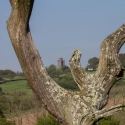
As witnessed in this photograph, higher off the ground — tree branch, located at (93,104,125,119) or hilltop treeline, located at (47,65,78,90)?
hilltop treeline, located at (47,65,78,90)

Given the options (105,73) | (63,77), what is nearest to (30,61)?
(105,73)

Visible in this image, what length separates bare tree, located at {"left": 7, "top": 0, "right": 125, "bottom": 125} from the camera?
6.26m

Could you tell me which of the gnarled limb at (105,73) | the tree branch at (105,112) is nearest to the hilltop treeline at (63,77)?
A: the gnarled limb at (105,73)

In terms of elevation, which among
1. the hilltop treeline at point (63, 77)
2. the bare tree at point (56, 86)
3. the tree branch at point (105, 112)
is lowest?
the tree branch at point (105, 112)

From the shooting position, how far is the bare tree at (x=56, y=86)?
20.5 feet

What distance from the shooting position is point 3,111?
87.5 feet

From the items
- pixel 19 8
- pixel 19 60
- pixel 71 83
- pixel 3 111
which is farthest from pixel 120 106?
pixel 71 83

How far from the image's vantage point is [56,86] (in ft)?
21.1

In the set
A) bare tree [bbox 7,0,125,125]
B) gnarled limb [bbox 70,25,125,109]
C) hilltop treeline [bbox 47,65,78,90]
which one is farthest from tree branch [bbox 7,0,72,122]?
hilltop treeline [bbox 47,65,78,90]

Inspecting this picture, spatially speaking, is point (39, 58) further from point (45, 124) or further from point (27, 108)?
point (27, 108)

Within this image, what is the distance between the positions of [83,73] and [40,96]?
710 mm

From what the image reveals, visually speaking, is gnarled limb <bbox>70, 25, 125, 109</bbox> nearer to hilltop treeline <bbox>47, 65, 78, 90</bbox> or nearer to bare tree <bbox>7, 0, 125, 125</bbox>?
bare tree <bbox>7, 0, 125, 125</bbox>

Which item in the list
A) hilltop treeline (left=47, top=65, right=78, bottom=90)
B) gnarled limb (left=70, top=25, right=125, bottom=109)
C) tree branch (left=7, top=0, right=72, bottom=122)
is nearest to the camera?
tree branch (left=7, top=0, right=72, bottom=122)

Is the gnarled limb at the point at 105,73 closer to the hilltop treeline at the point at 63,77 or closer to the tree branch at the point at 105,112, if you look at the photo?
the tree branch at the point at 105,112
